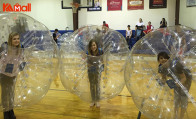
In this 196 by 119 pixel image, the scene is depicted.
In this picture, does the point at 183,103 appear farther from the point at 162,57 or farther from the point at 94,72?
the point at 94,72

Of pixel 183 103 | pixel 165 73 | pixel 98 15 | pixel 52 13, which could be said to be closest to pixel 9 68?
pixel 165 73

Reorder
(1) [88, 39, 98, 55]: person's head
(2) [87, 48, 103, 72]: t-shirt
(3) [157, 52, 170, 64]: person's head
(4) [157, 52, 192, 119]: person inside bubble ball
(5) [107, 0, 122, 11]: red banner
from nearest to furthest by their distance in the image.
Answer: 1. (4) [157, 52, 192, 119]: person inside bubble ball
2. (3) [157, 52, 170, 64]: person's head
3. (2) [87, 48, 103, 72]: t-shirt
4. (1) [88, 39, 98, 55]: person's head
5. (5) [107, 0, 122, 11]: red banner

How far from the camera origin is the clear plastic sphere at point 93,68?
1.64 metres

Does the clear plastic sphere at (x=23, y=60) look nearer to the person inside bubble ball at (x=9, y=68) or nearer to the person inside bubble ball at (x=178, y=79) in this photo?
the person inside bubble ball at (x=9, y=68)

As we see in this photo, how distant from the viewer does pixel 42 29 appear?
169cm

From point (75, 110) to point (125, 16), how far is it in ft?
21.9

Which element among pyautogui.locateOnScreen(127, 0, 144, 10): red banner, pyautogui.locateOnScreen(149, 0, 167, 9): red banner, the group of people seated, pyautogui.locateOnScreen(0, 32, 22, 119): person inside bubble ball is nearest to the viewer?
pyautogui.locateOnScreen(0, 32, 22, 119): person inside bubble ball

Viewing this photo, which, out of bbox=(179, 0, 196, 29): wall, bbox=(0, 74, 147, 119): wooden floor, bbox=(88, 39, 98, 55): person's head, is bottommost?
bbox=(0, 74, 147, 119): wooden floor

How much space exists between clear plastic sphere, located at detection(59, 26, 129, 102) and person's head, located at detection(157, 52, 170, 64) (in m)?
0.47

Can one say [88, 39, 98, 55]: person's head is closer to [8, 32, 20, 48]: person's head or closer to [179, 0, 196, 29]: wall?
[8, 32, 20, 48]: person's head

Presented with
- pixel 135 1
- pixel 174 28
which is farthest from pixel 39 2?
pixel 174 28

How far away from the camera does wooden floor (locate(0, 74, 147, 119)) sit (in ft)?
6.31

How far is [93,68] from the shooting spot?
161 cm

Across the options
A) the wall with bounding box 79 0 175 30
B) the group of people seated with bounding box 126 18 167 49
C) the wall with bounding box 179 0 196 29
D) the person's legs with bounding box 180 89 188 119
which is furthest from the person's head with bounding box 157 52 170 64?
the wall with bounding box 79 0 175 30
